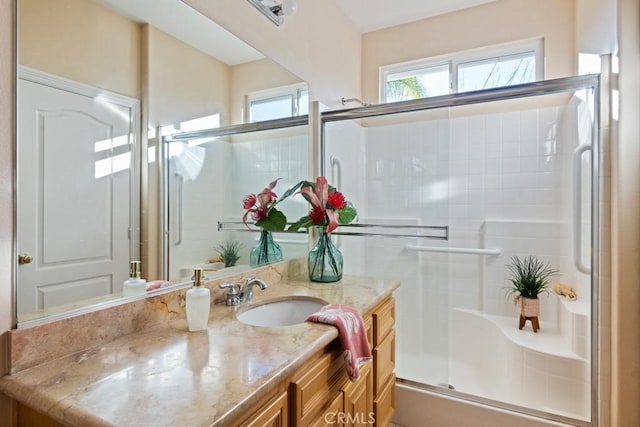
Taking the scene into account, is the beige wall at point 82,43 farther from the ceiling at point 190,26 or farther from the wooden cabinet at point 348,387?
the wooden cabinet at point 348,387

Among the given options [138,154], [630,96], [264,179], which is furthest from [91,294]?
[630,96]

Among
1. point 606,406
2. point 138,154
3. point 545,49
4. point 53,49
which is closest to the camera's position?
point 53,49

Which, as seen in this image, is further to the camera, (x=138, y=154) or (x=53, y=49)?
(x=138, y=154)

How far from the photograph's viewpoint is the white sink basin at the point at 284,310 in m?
1.41

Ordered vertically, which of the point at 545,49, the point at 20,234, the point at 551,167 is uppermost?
the point at 545,49

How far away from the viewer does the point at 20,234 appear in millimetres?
839

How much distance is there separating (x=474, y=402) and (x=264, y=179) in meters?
1.64

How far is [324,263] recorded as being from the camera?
182 centimetres

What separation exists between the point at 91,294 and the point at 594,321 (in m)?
2.07

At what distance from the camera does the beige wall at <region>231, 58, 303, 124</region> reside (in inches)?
62.7

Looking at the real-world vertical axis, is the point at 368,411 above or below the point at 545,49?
below

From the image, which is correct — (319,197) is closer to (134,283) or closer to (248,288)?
(248,288)

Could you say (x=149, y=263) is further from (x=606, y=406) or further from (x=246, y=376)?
(x=606, y=406)

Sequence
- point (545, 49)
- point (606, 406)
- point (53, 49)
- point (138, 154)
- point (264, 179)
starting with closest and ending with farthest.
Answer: point (53, 49) < point (138, 154) < point (606, 406) < point (264, 179) < point (545, 49)
